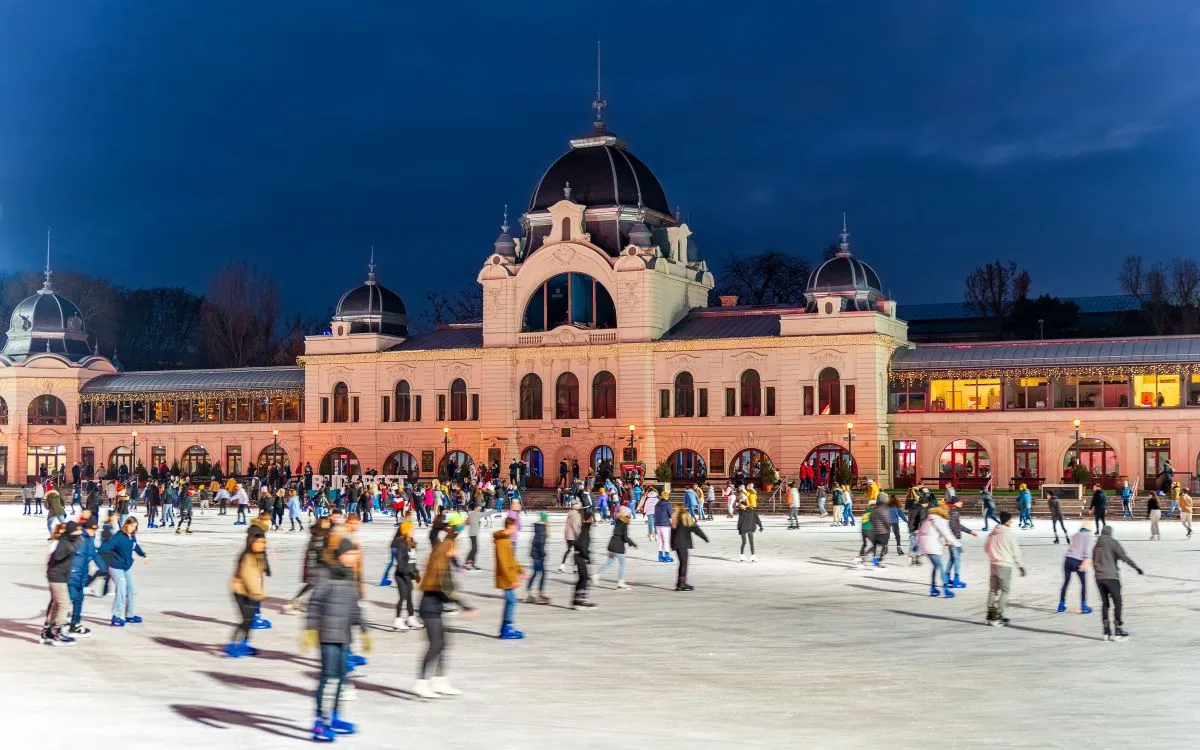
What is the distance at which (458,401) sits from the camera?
78.1 m

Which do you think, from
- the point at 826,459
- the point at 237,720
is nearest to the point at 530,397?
the point at 826,459

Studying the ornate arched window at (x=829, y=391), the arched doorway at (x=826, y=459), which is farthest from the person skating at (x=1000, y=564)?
the ornate arched window at (x=829, y=391)

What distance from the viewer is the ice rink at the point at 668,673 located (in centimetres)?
1448

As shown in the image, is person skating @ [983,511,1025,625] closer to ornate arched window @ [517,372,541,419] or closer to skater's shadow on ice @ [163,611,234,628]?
skater's shadow on ice @ [163,611,234,628]

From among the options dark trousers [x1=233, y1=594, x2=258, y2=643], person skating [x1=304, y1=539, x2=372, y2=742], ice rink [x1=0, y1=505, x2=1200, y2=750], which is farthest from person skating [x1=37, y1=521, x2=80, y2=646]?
person skating [x1=304, y1=539, x2=372, y2=742]

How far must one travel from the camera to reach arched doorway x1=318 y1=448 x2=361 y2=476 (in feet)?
260

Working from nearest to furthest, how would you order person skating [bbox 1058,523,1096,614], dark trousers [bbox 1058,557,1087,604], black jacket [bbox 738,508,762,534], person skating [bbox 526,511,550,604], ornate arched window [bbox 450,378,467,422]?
person skating [bbox 1058,523,1096,614]
dark trousers [bbox 1058,557,1087,604]
person skating [bbox 526,511,550,604]
black jacket [bbox 738,508,762,534]
ornate arched window [bbox 450,378,467,422]

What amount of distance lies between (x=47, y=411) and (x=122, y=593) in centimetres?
6862

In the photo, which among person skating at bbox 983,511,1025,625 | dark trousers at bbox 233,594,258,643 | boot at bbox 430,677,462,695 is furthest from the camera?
person skating at bbox 983,511,1025,625

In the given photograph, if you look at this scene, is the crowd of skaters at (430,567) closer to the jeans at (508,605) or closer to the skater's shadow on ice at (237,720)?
the jeans at (508,605)

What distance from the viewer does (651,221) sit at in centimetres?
7744

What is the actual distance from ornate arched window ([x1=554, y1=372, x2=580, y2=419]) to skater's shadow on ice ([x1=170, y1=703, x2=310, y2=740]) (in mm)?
59015

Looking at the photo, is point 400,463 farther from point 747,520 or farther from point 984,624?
point 984,624

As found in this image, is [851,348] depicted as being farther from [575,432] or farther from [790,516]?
[790,516]
